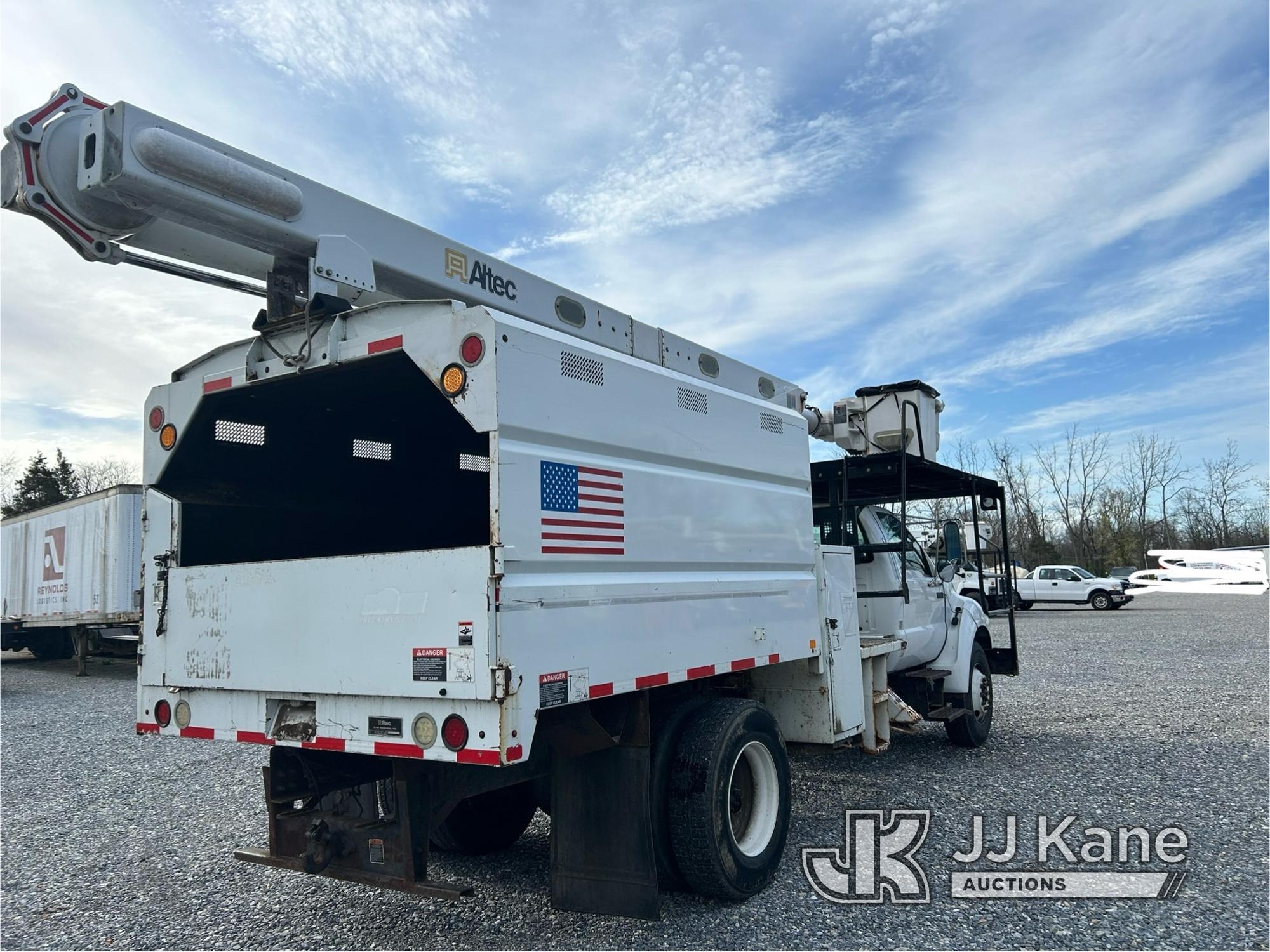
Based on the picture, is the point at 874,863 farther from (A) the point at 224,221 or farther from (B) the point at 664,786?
(A) the point at 224,221

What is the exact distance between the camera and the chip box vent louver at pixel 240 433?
15.5ft

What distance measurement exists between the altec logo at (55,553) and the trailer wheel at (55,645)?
3.21 m

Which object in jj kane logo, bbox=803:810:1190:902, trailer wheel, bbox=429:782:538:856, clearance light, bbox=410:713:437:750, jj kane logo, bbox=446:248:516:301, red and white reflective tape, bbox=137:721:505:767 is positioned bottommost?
jj kane logo, bbox=803:810:1190:902

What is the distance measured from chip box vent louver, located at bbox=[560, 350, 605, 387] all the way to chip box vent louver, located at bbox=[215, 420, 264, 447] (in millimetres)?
1871

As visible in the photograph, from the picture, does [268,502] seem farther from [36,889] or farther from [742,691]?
[742,691]

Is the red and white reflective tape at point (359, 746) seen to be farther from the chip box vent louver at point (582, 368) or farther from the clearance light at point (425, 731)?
the chip box vent louver at point (582, 368)

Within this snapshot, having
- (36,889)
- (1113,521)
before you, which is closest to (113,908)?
(36,889)

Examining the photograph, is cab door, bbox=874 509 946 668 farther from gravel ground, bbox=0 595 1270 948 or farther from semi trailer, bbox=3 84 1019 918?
semi trailer, bbox=3 84 1019 918

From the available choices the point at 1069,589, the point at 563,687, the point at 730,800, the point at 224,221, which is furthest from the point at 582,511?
the point at 1069,589

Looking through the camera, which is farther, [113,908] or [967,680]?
[967,680]

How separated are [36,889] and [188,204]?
163 inches

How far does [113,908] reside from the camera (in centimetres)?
498

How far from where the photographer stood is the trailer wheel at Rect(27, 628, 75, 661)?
→ 21203mm

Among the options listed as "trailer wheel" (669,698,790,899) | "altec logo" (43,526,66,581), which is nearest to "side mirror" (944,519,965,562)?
"trailer wheel" (669,698,790,899)
